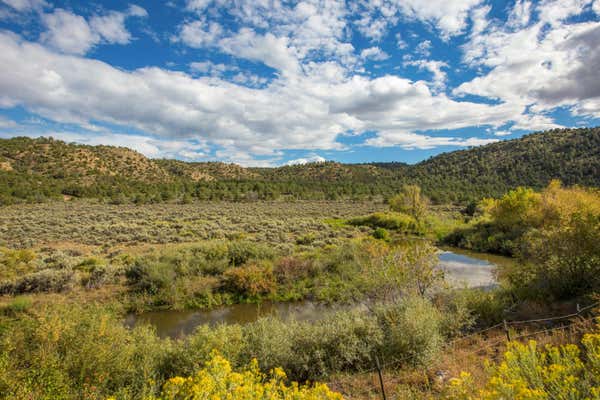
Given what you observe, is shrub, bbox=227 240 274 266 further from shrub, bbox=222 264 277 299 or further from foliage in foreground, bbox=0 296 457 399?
foliage in foreground, bbox=0 296 457 399

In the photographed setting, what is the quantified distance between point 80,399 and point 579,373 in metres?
8.27

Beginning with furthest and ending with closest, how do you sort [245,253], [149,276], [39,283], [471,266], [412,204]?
[412,204] < [471,266] < [245,253] < [149,276] < [39,283]

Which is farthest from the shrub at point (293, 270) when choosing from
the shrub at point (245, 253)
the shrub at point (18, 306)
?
the shrub at point (18, 306)

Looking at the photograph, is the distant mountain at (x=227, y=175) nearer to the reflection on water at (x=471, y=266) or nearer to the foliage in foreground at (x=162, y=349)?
the reflection on water at (x=471, y=266)

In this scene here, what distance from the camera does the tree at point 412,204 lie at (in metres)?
36.3

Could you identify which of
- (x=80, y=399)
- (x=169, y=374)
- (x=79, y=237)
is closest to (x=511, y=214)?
(x=169, y=374)

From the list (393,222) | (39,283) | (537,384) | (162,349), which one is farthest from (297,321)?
(393,222)

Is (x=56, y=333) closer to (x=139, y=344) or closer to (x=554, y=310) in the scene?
(x=139, y=344)

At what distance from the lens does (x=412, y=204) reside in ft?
123

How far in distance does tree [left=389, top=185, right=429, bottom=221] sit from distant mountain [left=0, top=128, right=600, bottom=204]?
32135mm

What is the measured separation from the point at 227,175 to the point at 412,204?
8481cm

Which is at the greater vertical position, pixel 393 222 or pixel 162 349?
pixel 393 222

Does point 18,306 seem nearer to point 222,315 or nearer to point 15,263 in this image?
point 15,263

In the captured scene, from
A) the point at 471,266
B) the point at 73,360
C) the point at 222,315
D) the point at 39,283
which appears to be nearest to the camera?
the point at 73,360
